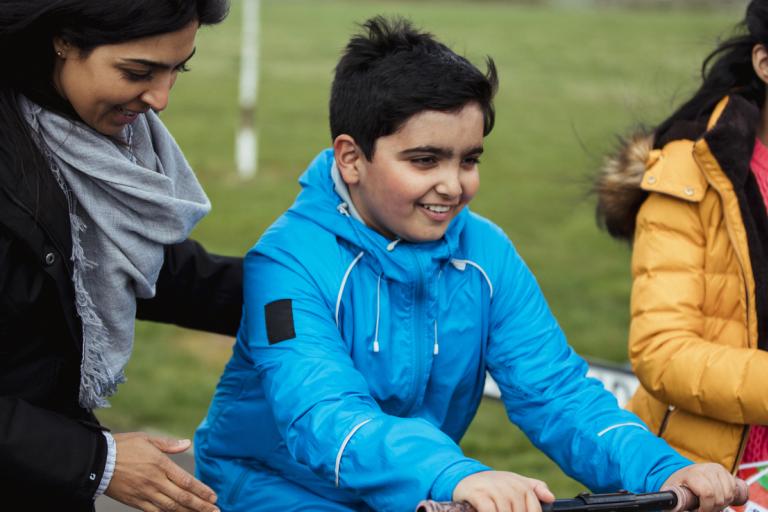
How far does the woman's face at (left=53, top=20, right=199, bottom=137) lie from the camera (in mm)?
2334

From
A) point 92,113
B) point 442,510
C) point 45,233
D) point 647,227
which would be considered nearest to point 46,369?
point 45,233

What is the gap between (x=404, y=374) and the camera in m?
2.67

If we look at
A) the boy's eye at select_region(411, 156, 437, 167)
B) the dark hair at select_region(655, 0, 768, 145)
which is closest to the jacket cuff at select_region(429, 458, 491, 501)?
the boy's eye at select_region(411, 156, 437, 167)

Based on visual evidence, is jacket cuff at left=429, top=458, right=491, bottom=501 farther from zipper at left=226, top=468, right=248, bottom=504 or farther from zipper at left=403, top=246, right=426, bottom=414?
zipper at left=226, top=468, right=248, bottom=504

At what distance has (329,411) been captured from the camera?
239cm

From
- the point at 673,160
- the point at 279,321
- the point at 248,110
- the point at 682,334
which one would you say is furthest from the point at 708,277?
the point at 248,110

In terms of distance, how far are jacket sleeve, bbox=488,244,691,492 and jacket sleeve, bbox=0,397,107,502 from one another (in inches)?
40.3

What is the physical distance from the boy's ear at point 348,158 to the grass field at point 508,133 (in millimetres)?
477

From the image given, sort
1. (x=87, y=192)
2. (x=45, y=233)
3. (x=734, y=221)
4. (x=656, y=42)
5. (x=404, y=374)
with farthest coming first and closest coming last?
(x=656, y=42) < (x=734, y=221) < (x=404, y=374) < (x=87, y=192) < (x=45, y=233)

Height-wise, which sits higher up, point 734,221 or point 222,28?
point 222,28

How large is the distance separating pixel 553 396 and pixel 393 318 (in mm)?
447

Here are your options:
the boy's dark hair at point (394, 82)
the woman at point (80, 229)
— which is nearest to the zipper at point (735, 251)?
the boy's dark hair at point (394, 82)

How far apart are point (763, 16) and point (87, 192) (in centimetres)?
192

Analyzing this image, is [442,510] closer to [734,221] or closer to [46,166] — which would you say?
[46,166]
